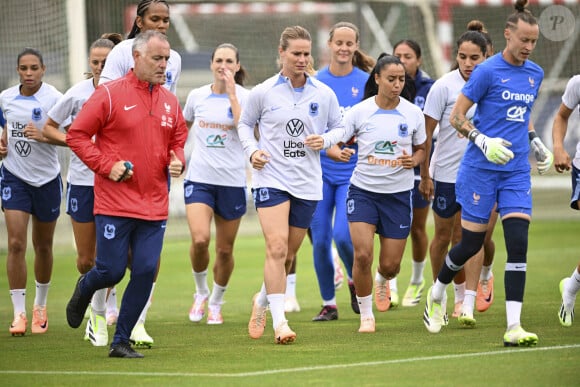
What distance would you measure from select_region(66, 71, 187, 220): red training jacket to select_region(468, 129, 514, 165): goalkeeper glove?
7.74ft

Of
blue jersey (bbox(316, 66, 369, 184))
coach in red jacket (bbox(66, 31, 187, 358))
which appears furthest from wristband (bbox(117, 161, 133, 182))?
blue jersey (bbox(316, 66, 369, 184))

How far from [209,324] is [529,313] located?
3046 millimetres

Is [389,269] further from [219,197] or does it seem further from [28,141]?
[28,141]

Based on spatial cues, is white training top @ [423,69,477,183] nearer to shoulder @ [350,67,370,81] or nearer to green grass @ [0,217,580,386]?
shoulder @ [350,67,370,81]

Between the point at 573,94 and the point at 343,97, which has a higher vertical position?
the point at 573,94

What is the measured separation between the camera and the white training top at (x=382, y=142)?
1055cm

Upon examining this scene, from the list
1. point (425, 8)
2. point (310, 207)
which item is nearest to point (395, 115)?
point (310, 207)

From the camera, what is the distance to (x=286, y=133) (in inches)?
382

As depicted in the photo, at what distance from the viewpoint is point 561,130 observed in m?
10.4

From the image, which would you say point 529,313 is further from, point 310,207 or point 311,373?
point 311,373

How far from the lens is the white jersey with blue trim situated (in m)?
11.2

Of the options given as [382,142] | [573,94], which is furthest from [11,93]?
[573,94]

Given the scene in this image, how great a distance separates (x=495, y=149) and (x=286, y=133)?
1748mm

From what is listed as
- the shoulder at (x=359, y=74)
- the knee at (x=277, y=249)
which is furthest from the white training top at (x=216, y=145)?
the knee at (x=277, y=249)
